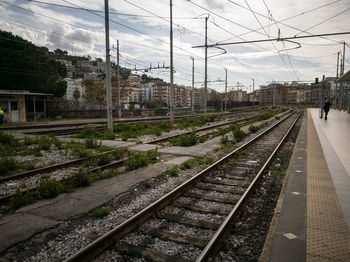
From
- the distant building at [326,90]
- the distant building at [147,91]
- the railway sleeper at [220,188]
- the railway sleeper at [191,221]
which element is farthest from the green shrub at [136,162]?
the distant building at [147,91]

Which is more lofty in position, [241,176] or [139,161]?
[139,161]

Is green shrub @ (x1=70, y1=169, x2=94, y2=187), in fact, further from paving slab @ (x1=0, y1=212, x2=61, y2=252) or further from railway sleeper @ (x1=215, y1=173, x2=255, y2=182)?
railway sleeper @ (x1=215, y1=173, x2=255, y2=182)

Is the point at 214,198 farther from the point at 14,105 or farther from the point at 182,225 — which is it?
the point at 14,105

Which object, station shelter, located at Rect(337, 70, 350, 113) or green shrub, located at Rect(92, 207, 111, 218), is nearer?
green shrub, located at Rect(92, 207, 111, 218)

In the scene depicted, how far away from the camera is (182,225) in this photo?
4.46 m

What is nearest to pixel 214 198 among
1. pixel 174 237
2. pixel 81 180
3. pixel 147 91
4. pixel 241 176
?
pixel 174 237

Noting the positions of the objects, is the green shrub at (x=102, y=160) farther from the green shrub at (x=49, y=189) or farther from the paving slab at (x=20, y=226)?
the paving slab at (x=20, y=226)

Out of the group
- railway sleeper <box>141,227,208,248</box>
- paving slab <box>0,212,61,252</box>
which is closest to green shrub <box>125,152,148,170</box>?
paving slab <box>0,212,61,252</box>

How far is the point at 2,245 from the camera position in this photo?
3693 millimetres

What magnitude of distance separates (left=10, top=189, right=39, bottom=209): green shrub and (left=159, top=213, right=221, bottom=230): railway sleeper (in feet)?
9.31

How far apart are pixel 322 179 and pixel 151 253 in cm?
502

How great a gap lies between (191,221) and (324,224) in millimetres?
2166

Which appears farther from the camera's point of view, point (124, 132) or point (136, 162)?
point (124, 132)

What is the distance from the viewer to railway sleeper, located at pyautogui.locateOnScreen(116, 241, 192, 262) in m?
3.42
